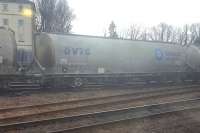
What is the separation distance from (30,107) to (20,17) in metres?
42.5

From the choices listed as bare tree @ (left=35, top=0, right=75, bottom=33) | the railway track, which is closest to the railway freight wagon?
the railway track

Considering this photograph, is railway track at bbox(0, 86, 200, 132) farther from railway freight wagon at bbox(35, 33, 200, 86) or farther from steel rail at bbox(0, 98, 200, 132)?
railway freight wagon at bbox(35, 33, 200, 86)

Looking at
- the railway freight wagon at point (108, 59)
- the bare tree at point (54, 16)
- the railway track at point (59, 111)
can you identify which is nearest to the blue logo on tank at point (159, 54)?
the railway freight wagon at point (108, 59)

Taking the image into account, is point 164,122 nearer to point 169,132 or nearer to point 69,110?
point 169,132

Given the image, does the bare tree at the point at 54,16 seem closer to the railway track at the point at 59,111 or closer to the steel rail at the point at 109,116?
the railway track at the point at 59,111

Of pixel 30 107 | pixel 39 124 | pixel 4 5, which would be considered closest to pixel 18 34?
pixel 4 5

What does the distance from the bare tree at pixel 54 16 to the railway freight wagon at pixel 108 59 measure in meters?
42.6

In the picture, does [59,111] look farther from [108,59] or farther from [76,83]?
[108,59]

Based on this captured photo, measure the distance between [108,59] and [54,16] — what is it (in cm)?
5017

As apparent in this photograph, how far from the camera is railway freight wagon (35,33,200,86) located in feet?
64.3

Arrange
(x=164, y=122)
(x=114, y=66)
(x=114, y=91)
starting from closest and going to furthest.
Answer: (x=164, y=122)
(x=114, y=91)
(x=114, y=66)

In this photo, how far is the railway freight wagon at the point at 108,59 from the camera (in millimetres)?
19609

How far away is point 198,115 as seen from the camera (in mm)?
12438

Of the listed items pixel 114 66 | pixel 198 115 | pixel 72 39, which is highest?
pixel 72 39
